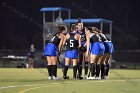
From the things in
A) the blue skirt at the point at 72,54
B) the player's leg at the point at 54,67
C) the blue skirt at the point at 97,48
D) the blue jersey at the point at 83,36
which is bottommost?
the player's leg at the point at 54,67

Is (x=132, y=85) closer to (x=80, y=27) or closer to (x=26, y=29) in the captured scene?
(x=80, y=27)

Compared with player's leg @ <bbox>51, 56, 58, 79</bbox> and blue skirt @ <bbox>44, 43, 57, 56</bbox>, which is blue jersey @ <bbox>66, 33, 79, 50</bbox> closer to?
blue skirt @ <bbox>44, 43, 57, 56</bbox>

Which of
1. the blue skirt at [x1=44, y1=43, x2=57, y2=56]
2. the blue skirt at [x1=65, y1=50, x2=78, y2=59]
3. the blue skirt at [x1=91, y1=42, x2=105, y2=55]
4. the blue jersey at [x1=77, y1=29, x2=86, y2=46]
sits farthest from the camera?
the blue jersey at [x1=77, y1=29, x2=86, y2=46]

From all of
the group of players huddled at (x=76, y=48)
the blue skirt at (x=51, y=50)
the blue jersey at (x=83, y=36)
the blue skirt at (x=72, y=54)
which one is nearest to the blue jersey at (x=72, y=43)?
the group of players huddled at (x=76, y=48)

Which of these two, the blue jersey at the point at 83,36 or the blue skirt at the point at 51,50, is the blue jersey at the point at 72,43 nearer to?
the blue jersey at the point at 83,36

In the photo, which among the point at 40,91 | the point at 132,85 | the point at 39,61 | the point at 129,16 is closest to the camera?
the point at 40,91

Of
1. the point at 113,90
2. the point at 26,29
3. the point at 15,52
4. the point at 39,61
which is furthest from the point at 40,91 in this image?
the point at 26,29

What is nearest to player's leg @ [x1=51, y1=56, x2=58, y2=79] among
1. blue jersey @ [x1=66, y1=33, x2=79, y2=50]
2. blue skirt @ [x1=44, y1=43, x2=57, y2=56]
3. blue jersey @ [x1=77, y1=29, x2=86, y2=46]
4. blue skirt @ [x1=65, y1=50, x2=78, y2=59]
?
blue skirt @ [x1=44, y1=43, x2=57, y2=56]

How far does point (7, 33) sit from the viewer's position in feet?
135

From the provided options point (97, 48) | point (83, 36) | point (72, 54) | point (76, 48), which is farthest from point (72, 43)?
point (97, 48)

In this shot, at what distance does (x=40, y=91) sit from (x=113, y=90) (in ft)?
6.10

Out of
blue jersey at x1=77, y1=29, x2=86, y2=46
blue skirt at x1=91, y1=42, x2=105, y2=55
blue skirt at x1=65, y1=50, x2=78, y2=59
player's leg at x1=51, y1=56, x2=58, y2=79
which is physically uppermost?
blue jersey at x1=77, y1=29, x2=86, y2=46

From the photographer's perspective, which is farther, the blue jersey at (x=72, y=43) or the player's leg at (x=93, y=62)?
the blue jersey at (x=72, y=43)

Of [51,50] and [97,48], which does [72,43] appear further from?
[97,48]
